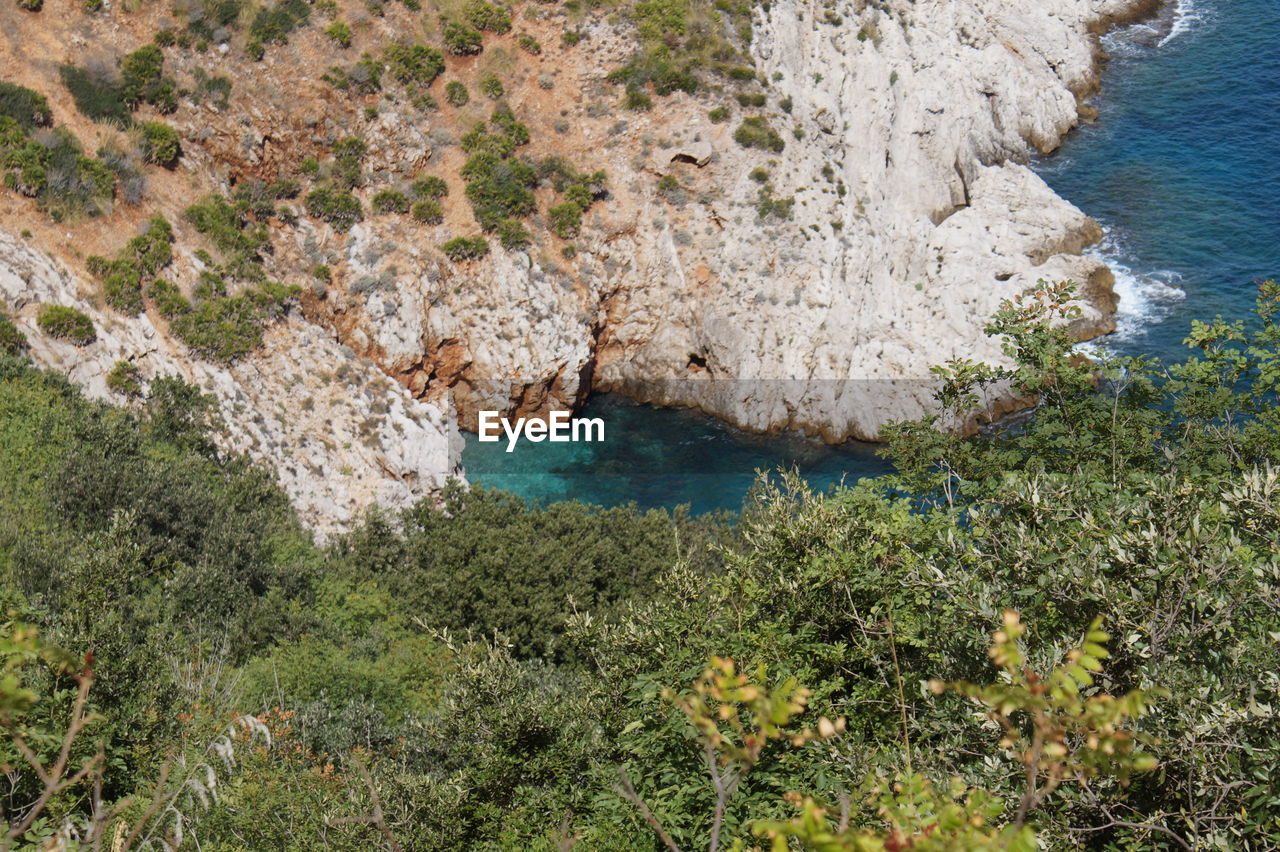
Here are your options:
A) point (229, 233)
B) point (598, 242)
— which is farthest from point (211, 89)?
point (598, 242)

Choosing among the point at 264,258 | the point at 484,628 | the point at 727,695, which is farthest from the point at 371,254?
the point at 727,695

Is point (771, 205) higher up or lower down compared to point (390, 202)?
lower down

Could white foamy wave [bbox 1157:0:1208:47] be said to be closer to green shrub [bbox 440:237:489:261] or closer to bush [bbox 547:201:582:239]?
bush [bbox 547:201:582:239]

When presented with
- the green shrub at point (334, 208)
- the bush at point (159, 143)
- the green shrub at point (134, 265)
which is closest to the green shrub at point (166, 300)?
the green shrub at point (134, 265)

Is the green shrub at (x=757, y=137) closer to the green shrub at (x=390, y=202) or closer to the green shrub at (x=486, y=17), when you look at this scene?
the green shrub at (x=486, y=17)

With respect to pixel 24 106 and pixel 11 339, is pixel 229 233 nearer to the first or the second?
pixel 24 106

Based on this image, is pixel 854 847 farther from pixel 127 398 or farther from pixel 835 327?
pixel 835 327
